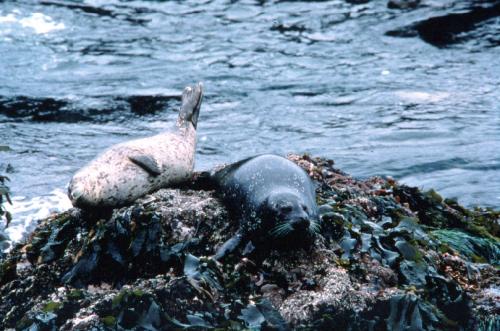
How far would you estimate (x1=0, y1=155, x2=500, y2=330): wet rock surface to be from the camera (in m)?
3.98

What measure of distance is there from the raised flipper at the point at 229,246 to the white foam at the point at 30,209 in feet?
9.79

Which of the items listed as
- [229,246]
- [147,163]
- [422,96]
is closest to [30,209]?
[147,163]

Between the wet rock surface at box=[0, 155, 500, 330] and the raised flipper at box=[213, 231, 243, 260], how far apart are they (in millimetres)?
55

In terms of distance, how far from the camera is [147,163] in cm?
533

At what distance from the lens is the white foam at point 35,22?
1377 cm

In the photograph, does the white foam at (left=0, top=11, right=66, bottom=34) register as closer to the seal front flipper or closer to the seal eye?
the seal front flipper

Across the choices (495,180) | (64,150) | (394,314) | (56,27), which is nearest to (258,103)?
(64,150)

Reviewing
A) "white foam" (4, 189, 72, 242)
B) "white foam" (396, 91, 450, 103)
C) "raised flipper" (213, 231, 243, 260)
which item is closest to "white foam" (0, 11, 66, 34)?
"white foam" (396, 91, 450, 103)

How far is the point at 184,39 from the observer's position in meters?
13.4

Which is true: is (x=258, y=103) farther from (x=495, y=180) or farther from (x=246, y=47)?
(x=495, y=180)

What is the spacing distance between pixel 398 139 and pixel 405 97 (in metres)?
1.40

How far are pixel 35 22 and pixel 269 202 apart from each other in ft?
34.5

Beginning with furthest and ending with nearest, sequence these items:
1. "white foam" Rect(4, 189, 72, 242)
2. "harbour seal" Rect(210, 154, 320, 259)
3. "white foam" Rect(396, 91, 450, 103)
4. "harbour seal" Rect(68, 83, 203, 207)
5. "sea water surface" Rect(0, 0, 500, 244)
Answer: "white foam" Rect(396, 91, 450, 103)
"sea water surface" Rect(0, 0, 500, 244)
"white foam" Rect(4, 189, 72, 242)
"harbour seal" Rect(68, 83, 203, 207)
"harbour seal" Rect(210, 154, 320, 259)

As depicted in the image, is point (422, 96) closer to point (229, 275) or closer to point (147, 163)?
point (147, 163)
